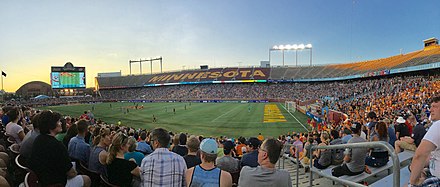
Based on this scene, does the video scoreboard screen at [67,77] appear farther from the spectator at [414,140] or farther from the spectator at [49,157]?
the spectator at [414,140]

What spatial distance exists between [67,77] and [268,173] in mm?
70866

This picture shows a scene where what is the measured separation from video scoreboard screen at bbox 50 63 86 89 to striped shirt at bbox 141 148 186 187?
68.8 meters

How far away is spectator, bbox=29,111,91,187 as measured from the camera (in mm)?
3637

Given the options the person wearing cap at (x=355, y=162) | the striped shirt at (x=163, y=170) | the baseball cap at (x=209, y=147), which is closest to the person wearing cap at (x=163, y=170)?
the striped shirt at (x=163, y=170)

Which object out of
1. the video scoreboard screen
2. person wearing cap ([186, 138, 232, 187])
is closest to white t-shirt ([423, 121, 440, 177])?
person wearing cap ([186, 138, 232, 187])

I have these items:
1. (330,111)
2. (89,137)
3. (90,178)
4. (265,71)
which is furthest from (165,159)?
(265,71)

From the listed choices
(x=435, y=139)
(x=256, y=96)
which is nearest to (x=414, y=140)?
(x=435, y=139)

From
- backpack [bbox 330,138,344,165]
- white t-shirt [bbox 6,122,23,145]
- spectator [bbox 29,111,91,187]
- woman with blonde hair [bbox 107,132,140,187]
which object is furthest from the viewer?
backpack [bbox 330,138,344,165]

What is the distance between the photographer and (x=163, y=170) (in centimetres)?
350

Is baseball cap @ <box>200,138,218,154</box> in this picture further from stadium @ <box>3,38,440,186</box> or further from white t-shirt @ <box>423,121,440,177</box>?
stadium @ <box>3,38,440,186</box>

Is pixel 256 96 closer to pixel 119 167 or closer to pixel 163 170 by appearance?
pixel 119 167

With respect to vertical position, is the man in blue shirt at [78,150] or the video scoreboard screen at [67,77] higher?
the video scoreboard screen at [67,77]

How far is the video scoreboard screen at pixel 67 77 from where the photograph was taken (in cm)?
6125

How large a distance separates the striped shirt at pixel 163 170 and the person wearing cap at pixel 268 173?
95cm
